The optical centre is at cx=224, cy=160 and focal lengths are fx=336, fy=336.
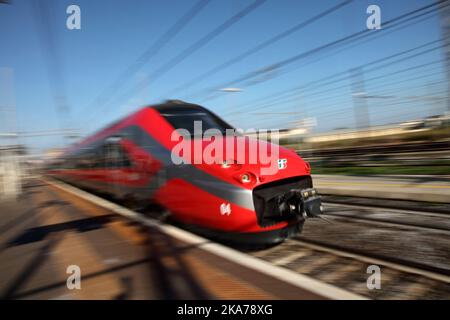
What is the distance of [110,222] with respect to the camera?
17.2 ft

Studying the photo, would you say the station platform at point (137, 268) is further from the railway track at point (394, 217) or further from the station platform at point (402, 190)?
the station platform at point (402, 190)

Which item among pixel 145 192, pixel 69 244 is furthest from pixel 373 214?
pixel 69 244

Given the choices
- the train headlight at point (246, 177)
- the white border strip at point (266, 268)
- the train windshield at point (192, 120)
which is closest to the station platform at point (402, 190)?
the train windshield at point (192, 120)

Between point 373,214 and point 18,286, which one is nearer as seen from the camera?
point 18,286

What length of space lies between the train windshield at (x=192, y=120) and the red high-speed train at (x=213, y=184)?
0.02 m

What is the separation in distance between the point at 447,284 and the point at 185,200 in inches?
114

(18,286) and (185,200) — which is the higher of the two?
(185,200)

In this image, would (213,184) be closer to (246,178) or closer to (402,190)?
(246,178)

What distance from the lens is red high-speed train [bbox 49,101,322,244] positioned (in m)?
3.76

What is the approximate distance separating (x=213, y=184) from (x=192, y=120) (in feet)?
5.87

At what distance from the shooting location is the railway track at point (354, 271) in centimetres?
297

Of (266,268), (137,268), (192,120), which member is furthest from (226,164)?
(192,120)

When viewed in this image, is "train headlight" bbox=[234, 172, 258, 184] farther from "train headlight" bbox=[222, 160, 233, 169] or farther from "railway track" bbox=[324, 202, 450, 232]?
"railway track" bbox=[324, 202, 450, 232]

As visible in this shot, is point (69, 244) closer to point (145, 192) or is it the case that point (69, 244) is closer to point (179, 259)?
point (145, 192)
